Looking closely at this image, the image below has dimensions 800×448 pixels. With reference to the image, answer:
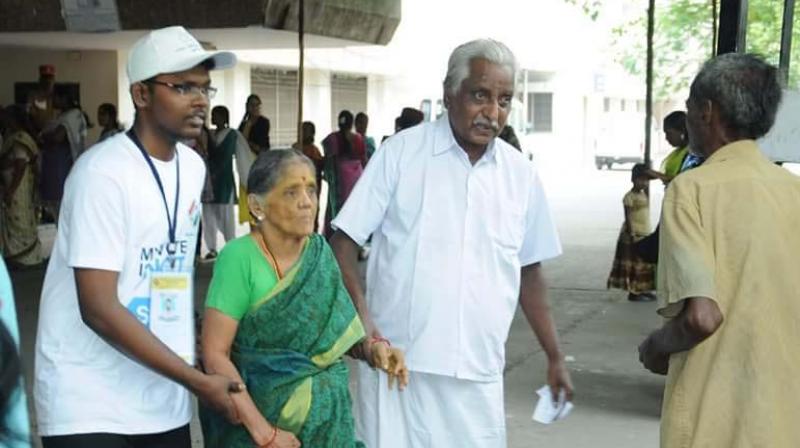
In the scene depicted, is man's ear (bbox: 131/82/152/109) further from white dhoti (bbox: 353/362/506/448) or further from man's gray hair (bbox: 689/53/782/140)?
man's gray hair (bbox: 689/53/782/140)

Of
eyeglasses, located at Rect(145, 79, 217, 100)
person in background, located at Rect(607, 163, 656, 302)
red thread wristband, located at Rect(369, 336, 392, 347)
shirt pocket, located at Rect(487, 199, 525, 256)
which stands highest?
eyeglasses, located at Rect(145, 79, 217, 100)

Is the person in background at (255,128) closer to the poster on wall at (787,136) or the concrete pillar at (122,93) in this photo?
the concrete pillar at (122,93)

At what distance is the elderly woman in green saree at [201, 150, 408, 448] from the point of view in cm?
314

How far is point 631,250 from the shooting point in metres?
10.6

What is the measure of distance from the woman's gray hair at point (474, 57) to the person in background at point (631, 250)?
712 cm

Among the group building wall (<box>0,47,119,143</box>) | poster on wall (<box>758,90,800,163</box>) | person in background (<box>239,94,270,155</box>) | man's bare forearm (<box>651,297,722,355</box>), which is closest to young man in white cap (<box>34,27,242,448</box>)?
man's bare forearm (<box>651,297,722,355</box>)

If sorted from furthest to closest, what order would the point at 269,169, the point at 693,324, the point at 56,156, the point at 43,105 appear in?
the point at 43,105 < the point at 56,156 < the point at 269,169 < the point at 693,324

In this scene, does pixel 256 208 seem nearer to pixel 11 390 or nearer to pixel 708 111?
pixel 708 111

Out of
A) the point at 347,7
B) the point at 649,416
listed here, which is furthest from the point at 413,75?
the point at 649,416

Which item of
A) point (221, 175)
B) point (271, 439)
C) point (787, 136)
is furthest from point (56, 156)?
point (271, 439)

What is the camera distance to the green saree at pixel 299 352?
3.15m

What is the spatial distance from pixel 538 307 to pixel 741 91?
1223mm

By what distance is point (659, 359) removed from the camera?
301 cm

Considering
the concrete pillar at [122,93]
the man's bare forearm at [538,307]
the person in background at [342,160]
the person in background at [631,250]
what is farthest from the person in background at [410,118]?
the man's bare forearm at [538,307]
